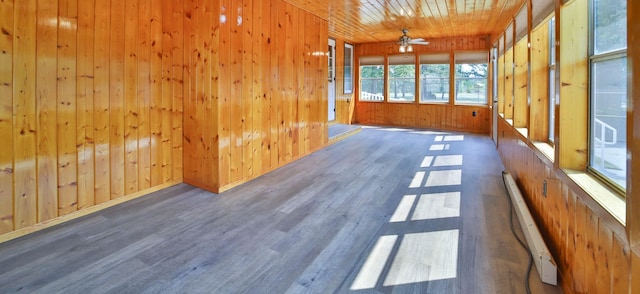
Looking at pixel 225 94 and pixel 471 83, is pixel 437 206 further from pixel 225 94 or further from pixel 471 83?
pixel 471 83

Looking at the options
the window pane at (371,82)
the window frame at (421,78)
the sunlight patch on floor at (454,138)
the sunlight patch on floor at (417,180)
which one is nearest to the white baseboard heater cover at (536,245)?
the sunlight patch on floor at (417,180)

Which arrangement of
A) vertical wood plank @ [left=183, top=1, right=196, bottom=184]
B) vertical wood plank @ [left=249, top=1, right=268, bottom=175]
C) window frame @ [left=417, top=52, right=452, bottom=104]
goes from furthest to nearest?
window frame @ [left=417, top=52, right=452, bottom=104] < vertical wood plank @ [left=249, top=1, right=268, bottom=175] < vertical wood plank @ [left=183, top=1, right=196, bottom=184]

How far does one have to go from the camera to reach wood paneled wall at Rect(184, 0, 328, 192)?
379 cm

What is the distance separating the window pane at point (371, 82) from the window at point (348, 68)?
1.35 ft

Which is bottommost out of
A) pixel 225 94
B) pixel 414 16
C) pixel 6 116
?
pixel 6 116

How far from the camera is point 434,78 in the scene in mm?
9320

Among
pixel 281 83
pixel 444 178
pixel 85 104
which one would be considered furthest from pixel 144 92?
pixel 444 178

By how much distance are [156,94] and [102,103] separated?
620 mm

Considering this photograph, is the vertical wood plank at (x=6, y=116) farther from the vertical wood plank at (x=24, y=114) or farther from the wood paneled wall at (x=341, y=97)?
the wood paneled wall at (x=341, y=97)

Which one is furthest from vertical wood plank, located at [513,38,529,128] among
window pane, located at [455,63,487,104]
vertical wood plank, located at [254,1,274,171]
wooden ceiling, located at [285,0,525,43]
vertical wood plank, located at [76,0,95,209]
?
window pane, located at [455,63,487,104]

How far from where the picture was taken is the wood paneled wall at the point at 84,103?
2646 mm

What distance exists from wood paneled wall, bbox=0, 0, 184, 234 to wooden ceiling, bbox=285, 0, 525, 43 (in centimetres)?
225

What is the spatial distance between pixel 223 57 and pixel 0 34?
5.92 ft

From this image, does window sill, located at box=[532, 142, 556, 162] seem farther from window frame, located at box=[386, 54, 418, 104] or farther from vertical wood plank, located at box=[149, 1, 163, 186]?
window frame, located at box=[386, 54, 418, 104]
